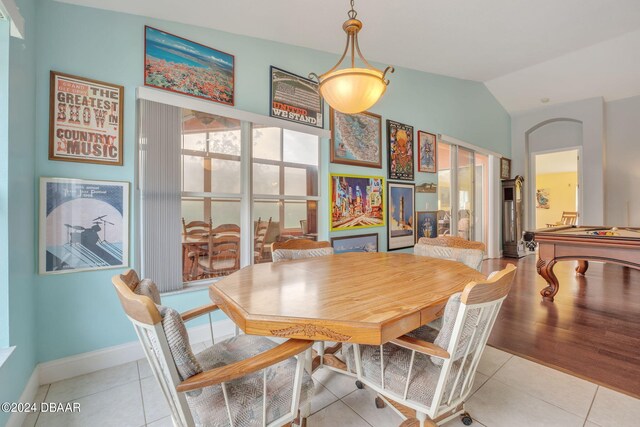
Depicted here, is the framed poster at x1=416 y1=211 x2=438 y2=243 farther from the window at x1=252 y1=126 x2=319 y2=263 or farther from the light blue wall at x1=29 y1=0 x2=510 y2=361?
the light blue wall at x1=29 y1=0 x2=510 y2=361

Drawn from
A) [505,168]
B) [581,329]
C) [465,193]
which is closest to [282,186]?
[581,329]

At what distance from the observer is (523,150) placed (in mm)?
6723

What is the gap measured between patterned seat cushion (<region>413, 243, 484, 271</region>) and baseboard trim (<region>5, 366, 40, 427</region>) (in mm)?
2807

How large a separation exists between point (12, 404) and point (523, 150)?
29.0ft

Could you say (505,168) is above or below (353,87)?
above

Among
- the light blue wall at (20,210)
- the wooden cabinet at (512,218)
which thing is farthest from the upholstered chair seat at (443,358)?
the wooden cabinet at (512,218)

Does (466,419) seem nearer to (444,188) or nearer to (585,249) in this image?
(585,249)

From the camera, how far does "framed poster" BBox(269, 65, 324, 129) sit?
2.88 metres

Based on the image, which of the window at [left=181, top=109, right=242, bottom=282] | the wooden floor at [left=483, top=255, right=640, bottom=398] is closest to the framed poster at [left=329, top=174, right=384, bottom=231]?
the window at [left=181, top=109, right=242, bottom=282]

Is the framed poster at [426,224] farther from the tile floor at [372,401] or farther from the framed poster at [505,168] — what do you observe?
the framed poster at [505,168]

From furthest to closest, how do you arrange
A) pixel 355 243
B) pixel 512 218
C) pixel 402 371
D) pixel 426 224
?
pixel 512 218 < pixel 426 224 < pixel 355 243 < pixel 402 371

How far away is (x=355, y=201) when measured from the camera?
11.6ft

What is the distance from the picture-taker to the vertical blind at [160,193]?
2.15m

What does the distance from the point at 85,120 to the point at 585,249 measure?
16.7ft
